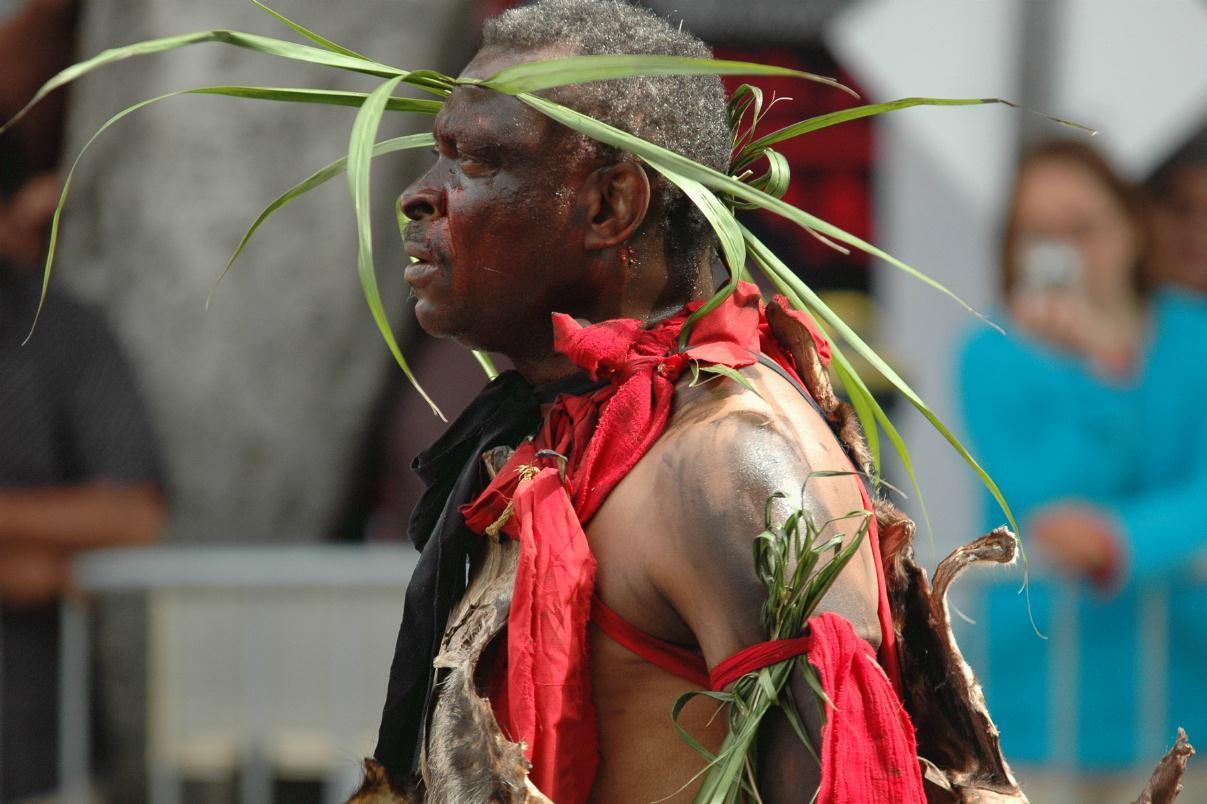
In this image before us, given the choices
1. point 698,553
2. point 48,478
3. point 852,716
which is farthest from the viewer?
point 48,478

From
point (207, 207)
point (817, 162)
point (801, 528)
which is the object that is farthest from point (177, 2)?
point (801, 528)

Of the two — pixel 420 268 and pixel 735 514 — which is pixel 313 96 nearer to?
pixel 420 268

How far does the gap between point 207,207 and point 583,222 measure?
453 centimetres

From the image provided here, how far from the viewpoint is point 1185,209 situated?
23.6ft

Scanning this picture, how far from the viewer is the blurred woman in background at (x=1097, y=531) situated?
17.4ft

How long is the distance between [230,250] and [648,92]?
4539mm

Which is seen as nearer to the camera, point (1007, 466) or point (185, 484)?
point (1007, 466)

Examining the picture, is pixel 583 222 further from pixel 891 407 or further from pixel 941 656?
pixel 891 407

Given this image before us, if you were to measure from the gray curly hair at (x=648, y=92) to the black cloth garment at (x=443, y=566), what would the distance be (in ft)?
0.84

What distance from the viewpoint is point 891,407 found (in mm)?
7355

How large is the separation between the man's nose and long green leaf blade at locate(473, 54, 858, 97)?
23 centimetres

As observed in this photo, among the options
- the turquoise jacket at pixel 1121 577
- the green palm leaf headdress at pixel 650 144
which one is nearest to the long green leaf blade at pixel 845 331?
the green palm leaf headdress at pixel 650 144

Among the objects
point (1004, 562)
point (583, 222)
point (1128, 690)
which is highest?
point (583, 222)

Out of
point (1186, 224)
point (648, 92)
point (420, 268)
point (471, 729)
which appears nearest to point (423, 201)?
point (420, 268)
